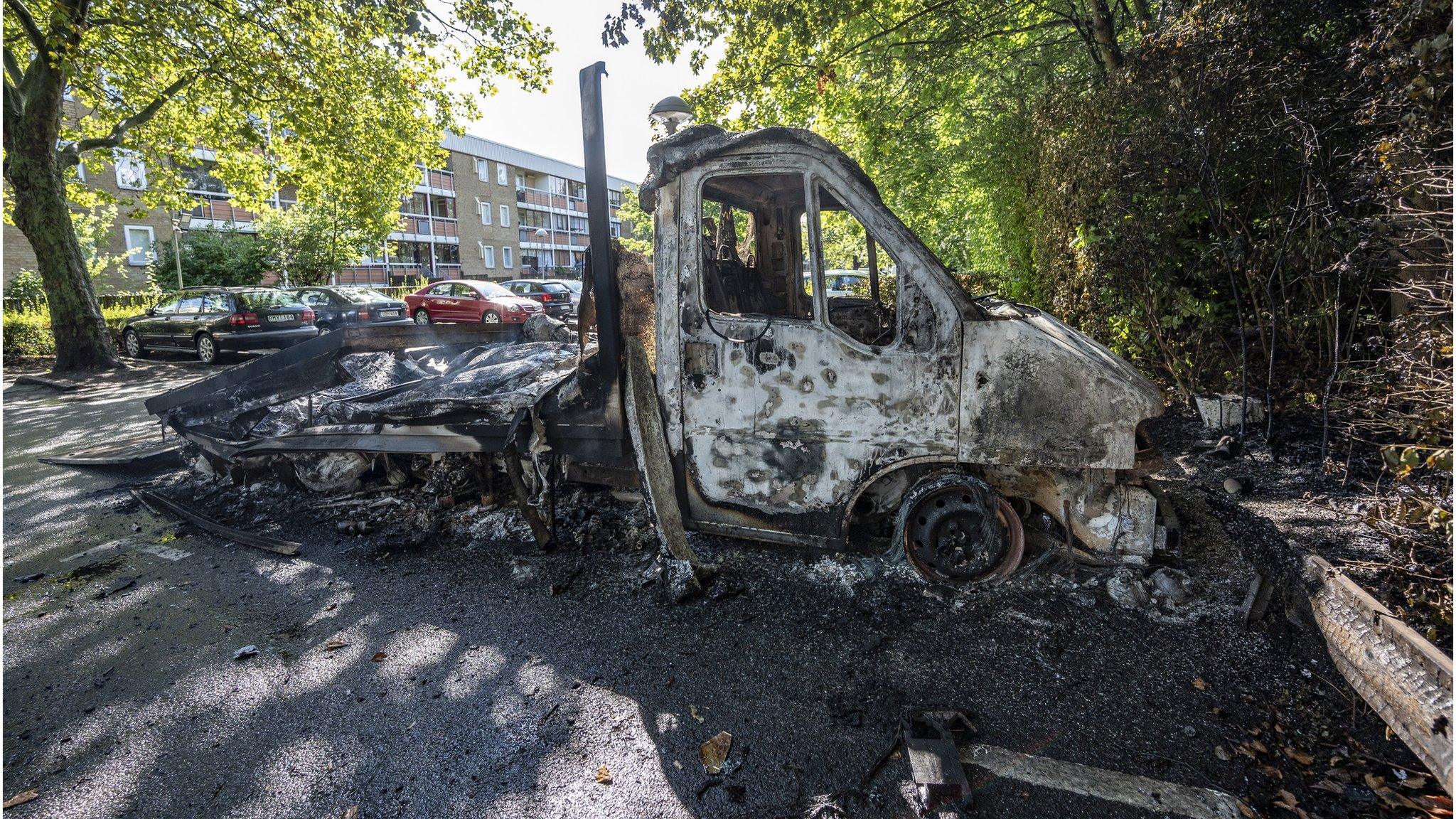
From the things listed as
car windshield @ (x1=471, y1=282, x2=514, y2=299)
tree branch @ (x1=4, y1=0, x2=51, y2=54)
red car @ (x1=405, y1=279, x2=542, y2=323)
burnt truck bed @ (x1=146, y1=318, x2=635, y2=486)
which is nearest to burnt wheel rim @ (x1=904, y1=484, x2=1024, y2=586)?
burnt truck bed @ (x1=146, y1=318, x2=635, y2=486)

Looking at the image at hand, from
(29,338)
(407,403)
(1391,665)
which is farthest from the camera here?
(29,338)

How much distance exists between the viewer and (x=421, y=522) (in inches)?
181

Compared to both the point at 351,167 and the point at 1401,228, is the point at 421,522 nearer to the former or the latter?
the point at 1401,228

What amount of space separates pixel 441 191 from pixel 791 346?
4843 centimetres

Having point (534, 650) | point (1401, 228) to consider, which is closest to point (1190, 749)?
point (534, 650)

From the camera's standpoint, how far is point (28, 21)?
10617mm

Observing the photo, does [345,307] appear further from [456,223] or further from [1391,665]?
[456,223]

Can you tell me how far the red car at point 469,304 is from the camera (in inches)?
754

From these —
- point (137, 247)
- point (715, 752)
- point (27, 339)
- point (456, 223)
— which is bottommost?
point (715, 752)

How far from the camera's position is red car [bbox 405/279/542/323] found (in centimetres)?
1916

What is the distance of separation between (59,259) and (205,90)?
4.28 m

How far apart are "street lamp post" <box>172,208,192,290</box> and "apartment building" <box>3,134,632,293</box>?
177 mm

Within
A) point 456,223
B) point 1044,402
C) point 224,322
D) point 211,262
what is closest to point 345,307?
point 224,322

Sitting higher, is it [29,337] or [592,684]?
[29,337]
